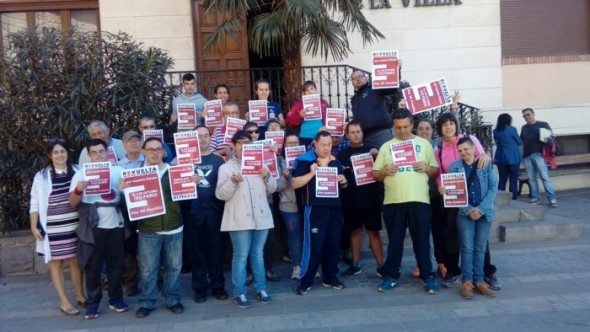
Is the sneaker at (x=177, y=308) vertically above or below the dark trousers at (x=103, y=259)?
below

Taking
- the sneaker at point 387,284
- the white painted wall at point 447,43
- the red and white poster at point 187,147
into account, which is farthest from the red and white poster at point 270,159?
the white painted wall at point 447,43

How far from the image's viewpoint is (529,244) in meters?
8.44

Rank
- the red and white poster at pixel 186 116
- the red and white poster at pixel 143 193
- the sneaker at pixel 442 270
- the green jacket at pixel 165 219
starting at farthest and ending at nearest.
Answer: the red and white poster at pixel 186 116
the sneaker at pixel 442 270
the green jacket at pixel 165 219
the red and white poster at pixel 143 193

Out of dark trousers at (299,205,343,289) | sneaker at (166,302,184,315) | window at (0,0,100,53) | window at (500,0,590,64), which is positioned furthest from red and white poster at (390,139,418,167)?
window at (0,0,100,53)

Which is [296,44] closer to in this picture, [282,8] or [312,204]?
[282,8]

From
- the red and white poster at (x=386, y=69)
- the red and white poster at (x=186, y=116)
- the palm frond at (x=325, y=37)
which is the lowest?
the red and white poster at (x=186, y=116)

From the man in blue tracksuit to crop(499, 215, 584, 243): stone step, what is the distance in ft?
10.6

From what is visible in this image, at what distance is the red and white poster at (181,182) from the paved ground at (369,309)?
4.23 feet

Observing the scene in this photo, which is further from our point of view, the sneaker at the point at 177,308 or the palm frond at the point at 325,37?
the palm frond at the point at 325,37

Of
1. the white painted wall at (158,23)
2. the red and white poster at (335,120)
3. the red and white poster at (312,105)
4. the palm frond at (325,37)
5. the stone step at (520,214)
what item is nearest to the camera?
the red and white poster at (335,120)

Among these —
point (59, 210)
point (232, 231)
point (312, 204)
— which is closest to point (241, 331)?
point (232, 231)

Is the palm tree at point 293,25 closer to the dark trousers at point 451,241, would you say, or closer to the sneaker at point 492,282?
the dark trousers at point 451,241

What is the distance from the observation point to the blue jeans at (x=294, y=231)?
277 inches

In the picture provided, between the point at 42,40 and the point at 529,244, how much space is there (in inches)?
287
